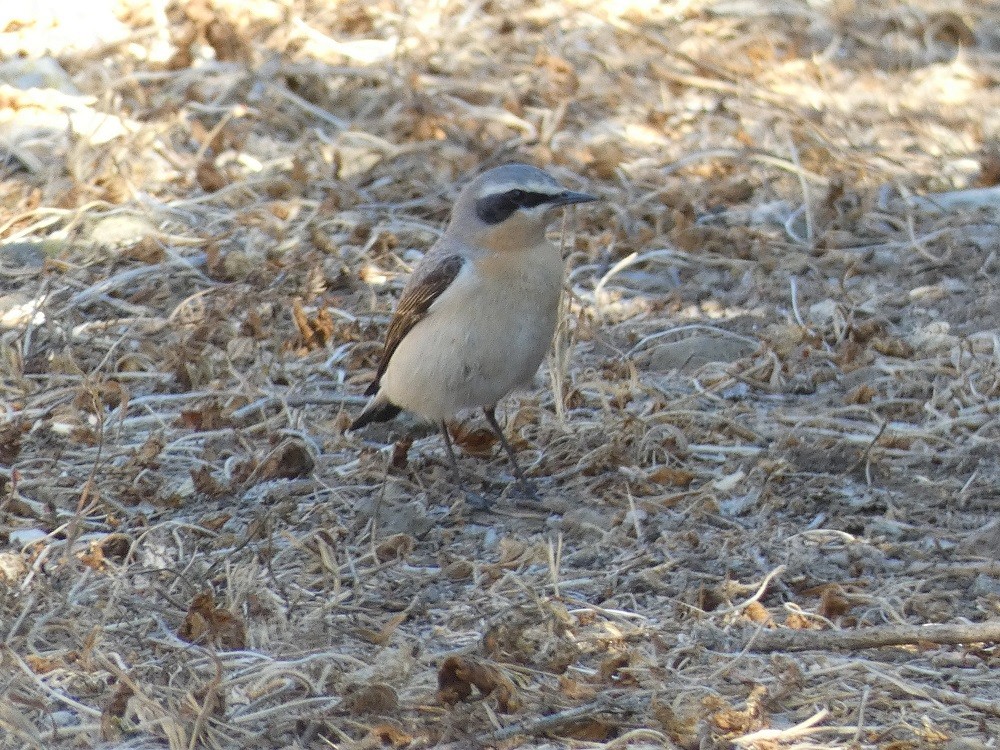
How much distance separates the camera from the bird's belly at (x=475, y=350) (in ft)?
20.8

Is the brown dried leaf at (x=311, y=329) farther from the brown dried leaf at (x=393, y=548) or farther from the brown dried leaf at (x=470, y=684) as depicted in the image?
the brown dried leaf at (x=470, y=684)

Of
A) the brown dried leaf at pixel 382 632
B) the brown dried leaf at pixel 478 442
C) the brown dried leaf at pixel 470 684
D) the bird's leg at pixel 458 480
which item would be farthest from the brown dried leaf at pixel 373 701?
the brown dried leaf at pixel 478 442

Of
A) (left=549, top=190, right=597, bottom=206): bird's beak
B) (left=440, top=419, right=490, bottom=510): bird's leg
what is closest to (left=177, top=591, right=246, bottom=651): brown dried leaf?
(left=440, top=419, right=490, bottom=510): bird's leg

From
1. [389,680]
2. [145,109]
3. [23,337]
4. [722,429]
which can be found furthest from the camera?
[145,109]

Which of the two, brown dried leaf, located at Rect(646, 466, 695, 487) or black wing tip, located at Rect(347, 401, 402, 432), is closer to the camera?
brown dried leaf, located at Rect(646, 466, 695, 487)

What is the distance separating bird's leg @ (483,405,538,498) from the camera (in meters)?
6.56

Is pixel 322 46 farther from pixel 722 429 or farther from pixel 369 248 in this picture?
pixel 722 429

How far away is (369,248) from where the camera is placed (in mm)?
8914

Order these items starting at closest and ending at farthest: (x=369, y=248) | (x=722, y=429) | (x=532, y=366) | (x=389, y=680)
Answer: (x=389, y=680) < (x=532, y=366) < (x=722, y=429) < (x=369, y=248)

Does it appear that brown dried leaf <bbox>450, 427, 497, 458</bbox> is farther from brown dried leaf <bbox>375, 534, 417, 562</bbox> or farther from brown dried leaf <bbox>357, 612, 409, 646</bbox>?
brown dried leaf <bbox>357, 612, 409, 646</bbox>

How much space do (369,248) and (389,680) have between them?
4583 millimetres

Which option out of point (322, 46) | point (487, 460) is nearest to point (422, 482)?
point (487, 460)

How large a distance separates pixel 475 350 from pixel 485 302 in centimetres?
21

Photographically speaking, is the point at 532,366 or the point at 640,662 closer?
the point at 640,662
